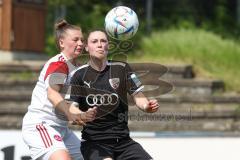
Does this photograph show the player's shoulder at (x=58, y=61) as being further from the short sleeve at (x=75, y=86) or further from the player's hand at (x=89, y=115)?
the player's hand at (x=89, y=115)

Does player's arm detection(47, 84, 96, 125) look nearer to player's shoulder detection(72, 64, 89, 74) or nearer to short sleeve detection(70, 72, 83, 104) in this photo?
short sleeve detection(70, 72, 83, 104)

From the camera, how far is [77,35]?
7.37 metres

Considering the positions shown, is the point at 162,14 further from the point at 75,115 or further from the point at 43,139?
the point at 75,115

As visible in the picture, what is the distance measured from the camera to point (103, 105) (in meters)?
7.18

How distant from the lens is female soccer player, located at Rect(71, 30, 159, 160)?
23.6 ft

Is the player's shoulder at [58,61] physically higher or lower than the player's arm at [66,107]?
higher

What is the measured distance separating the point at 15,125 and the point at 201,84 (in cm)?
370

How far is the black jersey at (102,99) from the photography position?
721cm

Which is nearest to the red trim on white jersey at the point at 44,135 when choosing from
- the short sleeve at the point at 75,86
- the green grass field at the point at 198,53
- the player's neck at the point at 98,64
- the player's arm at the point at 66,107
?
the player's arm at the point at 66,107

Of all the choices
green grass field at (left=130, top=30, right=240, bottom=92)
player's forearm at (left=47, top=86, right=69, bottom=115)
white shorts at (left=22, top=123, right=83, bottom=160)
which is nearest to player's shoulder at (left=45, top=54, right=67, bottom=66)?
player's forearm at (left=47, top=86, right=69, bottom=115)

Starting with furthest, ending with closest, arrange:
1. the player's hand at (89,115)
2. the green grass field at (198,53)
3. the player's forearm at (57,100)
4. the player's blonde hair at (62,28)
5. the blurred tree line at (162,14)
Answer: the blurred tree line at (162,14)
the green grass field at (198,53)
the player's blonde hair at (62,28)
the player's forearm at (57,100)
the player's hand at (89,115)

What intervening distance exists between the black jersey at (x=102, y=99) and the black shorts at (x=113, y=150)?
2.2 inches

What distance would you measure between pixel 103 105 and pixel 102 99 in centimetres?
11

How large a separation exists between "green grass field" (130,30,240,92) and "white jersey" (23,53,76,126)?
8.60 m
